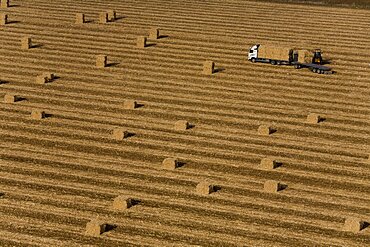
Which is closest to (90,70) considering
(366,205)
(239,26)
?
(239,26)

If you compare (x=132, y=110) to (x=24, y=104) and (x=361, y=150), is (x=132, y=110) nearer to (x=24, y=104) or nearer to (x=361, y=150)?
(x=24, y=104)

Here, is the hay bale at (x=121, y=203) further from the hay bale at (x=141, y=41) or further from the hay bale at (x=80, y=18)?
the hay bale at (x=80, y=18)

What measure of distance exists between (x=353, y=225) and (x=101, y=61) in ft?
72.8

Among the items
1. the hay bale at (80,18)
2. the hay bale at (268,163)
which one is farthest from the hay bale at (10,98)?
→ the hay bale at (268,163)

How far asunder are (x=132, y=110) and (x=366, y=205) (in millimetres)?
14383

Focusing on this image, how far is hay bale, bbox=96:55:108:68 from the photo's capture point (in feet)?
165

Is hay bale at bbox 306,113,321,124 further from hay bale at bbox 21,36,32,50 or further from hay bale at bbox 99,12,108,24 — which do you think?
hay bale at bbox 99,12,108,24

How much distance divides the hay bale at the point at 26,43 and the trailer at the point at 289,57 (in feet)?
45.5

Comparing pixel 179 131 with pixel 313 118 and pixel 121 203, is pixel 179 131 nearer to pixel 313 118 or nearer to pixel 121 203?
pixel 313 118

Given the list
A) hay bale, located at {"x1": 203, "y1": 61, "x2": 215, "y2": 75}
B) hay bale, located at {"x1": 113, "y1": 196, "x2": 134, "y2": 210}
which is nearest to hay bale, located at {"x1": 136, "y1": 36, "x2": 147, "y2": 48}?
hay bale, located at {"x1": 203, "y1": 61, "x2": 215, "y2": 75}

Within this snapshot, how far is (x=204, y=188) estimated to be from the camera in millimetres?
35500

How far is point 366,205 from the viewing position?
35.0 metres

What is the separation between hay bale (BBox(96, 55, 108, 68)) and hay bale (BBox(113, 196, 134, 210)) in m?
17.4

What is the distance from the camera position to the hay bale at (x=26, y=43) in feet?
176
